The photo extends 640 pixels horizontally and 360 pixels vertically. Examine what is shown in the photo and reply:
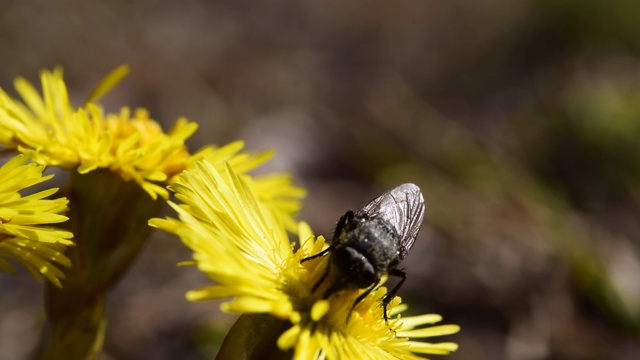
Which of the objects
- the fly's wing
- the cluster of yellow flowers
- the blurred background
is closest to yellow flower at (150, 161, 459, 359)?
the cluster of yellow flowers

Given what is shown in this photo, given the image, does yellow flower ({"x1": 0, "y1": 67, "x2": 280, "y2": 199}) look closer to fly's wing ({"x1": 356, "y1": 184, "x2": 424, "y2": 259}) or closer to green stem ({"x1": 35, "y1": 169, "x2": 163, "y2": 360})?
green stem ({"x1": 35, "y1": 169, "x2": 163, "y2": 360})

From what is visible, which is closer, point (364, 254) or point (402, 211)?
point (364, 254)

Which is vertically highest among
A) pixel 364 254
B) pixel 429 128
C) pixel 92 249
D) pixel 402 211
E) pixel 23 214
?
pixel 429 128

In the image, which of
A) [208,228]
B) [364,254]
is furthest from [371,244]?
[208,228]

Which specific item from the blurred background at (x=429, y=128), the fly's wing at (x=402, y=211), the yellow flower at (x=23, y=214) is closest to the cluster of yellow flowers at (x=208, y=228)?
the yellow flower at (x=23, y=214)

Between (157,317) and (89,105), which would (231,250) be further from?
(157,317)

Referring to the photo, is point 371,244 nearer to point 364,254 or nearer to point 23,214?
point 364,254

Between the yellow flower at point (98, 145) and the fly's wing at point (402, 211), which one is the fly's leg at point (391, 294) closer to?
the fly's wing at point (402, 211)

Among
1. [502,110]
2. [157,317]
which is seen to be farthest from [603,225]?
[157,317]
